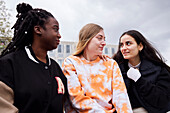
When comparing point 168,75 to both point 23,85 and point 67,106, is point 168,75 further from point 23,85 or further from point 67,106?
point 23,85

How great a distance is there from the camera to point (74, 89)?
6.04 ft

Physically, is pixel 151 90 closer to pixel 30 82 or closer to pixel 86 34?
pixel 86 34

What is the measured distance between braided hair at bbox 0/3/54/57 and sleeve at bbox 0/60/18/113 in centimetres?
37

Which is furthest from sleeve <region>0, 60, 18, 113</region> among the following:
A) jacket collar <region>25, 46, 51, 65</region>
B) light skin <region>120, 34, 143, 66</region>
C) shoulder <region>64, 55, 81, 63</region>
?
light skin <region>120, 34, 143, 66</region>

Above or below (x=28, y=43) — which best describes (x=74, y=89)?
below

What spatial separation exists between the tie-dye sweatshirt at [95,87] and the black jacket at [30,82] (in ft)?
0.92

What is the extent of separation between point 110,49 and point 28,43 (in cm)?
2391

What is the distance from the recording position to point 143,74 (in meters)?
2.47

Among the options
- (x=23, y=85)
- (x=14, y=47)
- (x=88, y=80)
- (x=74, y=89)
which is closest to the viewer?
(x=23, y=85)

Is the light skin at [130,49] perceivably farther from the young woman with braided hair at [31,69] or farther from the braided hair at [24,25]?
the braided hair at [24,25]

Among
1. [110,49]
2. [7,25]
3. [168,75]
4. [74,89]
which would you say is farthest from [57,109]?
[110,49]

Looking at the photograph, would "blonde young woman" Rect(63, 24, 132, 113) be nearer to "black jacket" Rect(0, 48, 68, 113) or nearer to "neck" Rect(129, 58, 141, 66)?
"black jacket" Rect(0, 48, 68, 113)

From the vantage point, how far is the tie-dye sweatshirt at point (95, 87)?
5.90ft

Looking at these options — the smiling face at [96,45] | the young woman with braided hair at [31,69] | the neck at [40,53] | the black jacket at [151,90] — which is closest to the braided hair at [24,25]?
the young woman with braided hair at [31,69]
